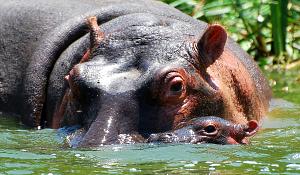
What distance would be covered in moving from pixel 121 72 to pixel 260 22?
5.25 meters

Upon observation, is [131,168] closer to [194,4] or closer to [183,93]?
[183,93]

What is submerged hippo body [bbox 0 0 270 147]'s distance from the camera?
569cm

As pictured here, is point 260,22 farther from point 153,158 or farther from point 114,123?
point 153,158

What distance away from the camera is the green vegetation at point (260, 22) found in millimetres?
10711

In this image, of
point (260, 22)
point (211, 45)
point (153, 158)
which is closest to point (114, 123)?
point (153, 158)

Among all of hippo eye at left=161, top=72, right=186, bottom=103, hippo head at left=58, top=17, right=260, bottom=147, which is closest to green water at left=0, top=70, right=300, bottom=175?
hippo head at left=58, top=17, right=260, bottom=147

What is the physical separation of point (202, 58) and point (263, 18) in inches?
191

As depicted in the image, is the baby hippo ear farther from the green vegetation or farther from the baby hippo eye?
the green vegetation

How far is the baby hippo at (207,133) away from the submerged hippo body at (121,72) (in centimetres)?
13

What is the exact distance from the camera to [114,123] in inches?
217

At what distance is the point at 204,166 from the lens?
491 centimetres

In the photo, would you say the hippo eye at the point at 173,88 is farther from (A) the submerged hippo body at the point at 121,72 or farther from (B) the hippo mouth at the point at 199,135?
(B) the hippo mouth at the point at 199,135

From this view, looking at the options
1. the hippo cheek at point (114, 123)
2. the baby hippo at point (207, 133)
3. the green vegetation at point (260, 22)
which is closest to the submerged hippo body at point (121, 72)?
the hippo cheek at point (114, 123)

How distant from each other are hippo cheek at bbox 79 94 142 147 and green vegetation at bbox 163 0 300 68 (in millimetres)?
5078
